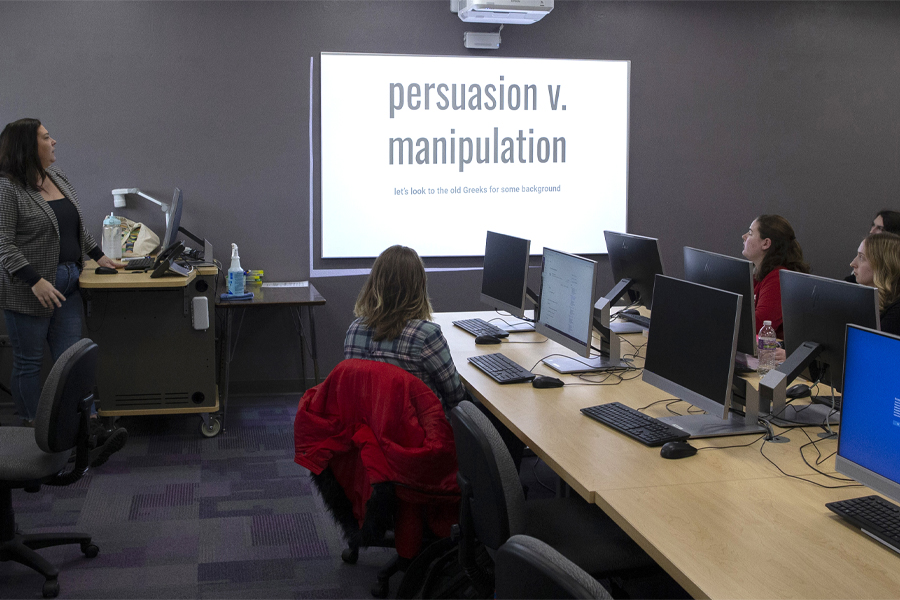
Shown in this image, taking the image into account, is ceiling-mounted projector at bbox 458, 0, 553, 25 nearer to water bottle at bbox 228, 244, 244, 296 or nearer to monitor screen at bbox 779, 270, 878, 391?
water bottle at bbox 228, 244, 244, 296

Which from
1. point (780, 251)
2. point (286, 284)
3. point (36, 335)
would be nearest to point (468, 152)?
point (286, 284)

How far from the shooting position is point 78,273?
3.64 meters

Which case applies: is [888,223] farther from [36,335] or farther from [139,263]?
[36,335]

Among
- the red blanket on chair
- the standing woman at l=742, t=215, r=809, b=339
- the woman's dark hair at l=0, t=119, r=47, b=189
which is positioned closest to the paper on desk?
the woman's dark hair at l=0, t=119, r=47, b=189

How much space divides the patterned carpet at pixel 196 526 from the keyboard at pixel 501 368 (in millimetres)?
782

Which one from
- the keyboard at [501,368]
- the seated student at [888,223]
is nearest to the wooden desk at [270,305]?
the keyboard at [501,368]

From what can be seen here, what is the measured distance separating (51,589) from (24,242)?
1673 millimetres

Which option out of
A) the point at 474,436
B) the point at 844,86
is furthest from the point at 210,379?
the point at 844,86

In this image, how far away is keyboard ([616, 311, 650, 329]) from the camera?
3.74m

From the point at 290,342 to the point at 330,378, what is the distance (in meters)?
2.57

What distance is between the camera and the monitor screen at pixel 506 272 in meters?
3.42

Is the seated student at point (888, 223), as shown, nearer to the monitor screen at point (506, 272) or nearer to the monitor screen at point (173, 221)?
the monitor screen at point (506, 272)

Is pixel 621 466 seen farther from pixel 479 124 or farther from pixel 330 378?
pixel 479 124

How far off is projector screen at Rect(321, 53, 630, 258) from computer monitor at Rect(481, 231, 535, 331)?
49.9 inches
